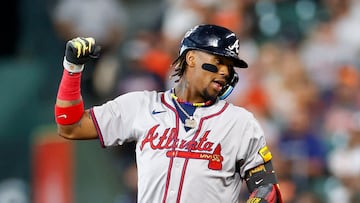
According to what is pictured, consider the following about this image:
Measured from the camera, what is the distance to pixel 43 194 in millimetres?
9469

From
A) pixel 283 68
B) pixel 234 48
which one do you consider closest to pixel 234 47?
pixel 234 48

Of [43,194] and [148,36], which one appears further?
[148,36]

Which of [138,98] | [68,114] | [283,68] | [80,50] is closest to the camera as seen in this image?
[80,50]

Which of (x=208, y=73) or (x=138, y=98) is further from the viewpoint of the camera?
(x=138, y=98)

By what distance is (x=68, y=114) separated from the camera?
522cm

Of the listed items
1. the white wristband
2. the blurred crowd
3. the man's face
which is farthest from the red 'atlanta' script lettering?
the blurred crowd

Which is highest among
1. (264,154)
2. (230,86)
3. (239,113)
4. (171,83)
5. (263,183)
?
(230,86)

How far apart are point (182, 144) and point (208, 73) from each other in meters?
0.40

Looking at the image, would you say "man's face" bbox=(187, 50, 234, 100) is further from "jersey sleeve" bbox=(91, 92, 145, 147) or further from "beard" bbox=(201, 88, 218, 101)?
"jersey sleeve" bbox=(91, 92, 145, 147)

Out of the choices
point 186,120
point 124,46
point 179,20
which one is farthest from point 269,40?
point 186,120

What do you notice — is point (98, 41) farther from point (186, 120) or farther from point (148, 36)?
point (186, 120)

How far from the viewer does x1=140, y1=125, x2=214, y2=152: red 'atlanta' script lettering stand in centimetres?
516

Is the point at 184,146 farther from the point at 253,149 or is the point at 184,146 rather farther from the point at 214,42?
the point at 214,42

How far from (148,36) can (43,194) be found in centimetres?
203
